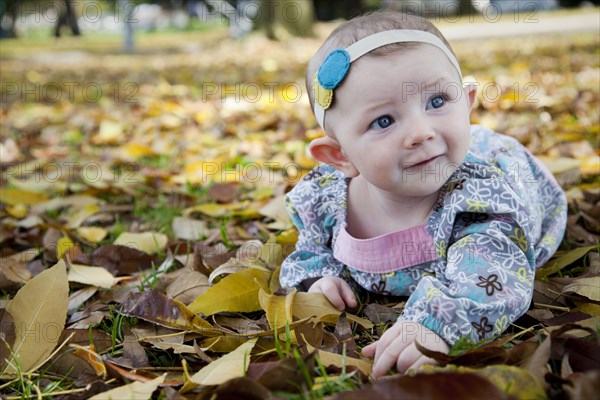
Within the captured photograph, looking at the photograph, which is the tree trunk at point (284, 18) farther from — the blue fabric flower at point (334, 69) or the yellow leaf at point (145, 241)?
the blue fabric flower at point (334, 69)

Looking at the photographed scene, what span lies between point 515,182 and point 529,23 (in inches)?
566

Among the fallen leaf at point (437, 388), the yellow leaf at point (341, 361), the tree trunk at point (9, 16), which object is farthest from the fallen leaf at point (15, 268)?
the tree trunk at point (9, 16)

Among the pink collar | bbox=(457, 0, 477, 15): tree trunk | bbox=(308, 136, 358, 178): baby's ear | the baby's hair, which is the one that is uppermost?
bbox=(457, 0, 477, 15): tree trunk

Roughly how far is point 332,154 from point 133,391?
0.81 metres

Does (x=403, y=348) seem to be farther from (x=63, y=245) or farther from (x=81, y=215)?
(x=81, y=215)

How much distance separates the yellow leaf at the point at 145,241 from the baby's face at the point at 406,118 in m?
0.95

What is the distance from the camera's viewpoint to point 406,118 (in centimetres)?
157

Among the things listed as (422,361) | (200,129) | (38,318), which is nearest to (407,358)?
(422,361)

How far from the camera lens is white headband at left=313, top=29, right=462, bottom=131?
5.25ft

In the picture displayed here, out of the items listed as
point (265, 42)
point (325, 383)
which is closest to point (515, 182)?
point (325, 383)

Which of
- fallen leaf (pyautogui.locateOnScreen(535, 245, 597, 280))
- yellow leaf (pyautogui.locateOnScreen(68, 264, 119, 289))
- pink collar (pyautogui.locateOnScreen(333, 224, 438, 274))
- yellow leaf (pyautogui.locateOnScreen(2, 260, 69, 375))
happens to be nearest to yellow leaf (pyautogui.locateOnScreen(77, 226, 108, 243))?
yellow leaf (pyautogui.locateOnScreen(68, 264, 119, 289))

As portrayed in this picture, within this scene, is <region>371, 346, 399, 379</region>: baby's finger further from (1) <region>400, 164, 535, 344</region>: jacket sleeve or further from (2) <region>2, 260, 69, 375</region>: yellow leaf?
(2) <region>2, 260, 69, 375</region>: yellow leaf

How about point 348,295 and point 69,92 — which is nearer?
point 348,295

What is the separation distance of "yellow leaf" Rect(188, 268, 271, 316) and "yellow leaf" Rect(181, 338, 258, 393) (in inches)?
12.0
